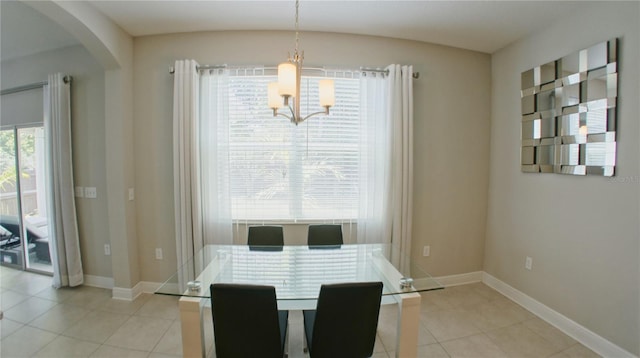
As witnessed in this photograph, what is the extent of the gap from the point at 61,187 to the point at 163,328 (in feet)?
6.54

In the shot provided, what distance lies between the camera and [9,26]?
2.33 metres

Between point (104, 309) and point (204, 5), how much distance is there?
9.89 feet

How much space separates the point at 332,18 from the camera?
2.24 m

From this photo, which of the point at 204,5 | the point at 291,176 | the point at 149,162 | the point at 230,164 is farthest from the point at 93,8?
the point at 291,176

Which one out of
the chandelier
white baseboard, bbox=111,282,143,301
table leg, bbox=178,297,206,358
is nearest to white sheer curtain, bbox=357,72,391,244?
the chandelier

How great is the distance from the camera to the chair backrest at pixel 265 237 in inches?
86.4

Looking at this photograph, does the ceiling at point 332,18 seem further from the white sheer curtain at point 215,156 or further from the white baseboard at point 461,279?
the white baseboard at point 461,279

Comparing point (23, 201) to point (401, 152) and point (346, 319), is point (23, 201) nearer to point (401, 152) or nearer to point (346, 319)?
point (346, 319)

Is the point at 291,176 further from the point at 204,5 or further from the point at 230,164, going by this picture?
the point at 204,5

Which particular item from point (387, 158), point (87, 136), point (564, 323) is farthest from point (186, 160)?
point (564, 323)

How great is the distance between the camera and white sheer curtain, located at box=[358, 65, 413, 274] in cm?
249

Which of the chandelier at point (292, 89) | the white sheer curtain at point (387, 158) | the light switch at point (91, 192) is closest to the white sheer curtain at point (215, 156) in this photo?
the chandelier at point (292, 89)

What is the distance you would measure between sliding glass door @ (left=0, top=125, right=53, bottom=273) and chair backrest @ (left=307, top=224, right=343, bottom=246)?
333 cm

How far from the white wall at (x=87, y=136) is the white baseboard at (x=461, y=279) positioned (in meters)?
3.89
